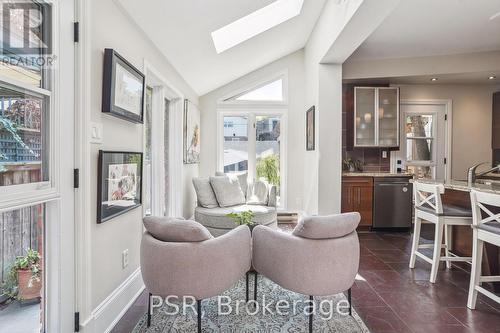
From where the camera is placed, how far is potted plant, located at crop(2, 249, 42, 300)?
1.40 metres

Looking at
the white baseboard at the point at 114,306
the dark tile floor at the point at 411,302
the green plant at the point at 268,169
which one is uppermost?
the green plant at the point at 268,169

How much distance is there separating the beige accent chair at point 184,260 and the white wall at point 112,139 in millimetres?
267

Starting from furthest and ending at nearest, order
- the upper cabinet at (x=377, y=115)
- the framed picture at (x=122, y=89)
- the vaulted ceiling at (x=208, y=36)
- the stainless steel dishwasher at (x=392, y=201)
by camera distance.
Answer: the upper cabinet at (x=377, y=115), the stainless steel dishwasher at (x=392, y=201), the vaulted ceiling at (x=208, y=36), the framed picture at (x=122, y=89)

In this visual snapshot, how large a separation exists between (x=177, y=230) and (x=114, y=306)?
78 centimetres

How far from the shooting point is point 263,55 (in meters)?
4.69

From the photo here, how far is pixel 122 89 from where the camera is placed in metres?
2.11

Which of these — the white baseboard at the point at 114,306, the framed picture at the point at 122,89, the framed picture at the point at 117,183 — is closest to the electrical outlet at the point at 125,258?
the white baseboard at the point at 114,306

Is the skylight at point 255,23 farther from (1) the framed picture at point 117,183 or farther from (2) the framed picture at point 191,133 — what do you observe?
(1) the framed picture at point 117,183

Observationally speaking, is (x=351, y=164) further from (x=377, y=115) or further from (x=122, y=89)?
(x=122, y=89)

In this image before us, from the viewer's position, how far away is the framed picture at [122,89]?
1.93 m

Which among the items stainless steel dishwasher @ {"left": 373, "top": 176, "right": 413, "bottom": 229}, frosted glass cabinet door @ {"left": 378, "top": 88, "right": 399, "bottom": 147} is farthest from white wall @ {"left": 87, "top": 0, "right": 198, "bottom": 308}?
frosted glass cabinet door @ {"left": 378, "top": 88, "right": 399, "bottom": 147}

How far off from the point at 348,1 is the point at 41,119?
2645 mm

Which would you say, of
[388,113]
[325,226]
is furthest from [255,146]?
[325,226]

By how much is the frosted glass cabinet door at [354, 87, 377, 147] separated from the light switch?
404cm
